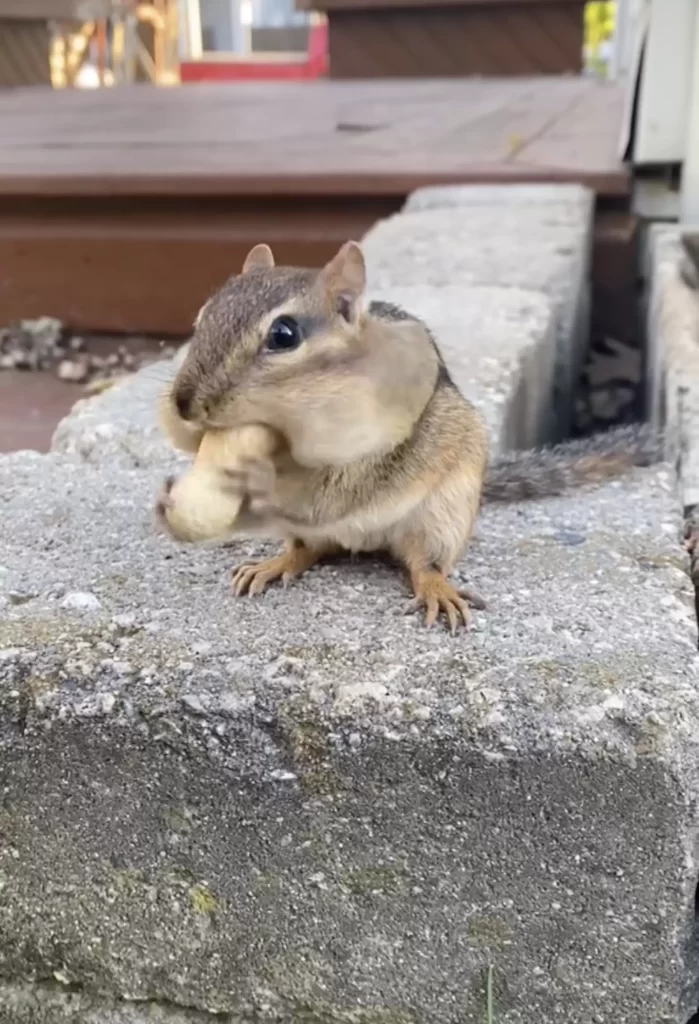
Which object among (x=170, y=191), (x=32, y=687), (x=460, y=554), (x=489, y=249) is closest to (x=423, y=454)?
(x=460, y=554)

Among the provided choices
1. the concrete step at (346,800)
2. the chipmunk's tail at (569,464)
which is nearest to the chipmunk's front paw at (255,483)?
the concrete step at (346,800)

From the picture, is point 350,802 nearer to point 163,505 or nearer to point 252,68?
point 163,505

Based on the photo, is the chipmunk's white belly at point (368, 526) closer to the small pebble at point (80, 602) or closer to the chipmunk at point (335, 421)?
the chipmunk at point (335, 421)

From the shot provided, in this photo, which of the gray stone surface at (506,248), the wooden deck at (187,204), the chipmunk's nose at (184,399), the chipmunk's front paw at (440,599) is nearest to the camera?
the chipmunk's nose at (184,399)

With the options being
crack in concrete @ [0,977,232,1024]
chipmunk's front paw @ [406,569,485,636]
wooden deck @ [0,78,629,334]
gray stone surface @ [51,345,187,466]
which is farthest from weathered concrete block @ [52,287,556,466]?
wooden deck @ [0,78,629,334]

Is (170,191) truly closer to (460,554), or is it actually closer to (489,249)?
(489,249)

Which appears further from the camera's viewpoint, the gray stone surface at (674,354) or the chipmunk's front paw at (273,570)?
the gray stone surface at (674,354)

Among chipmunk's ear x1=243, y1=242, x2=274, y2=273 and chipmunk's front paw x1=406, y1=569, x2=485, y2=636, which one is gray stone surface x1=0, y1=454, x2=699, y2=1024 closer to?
chipmunk's front paw x1=406, y1=569, x2=485, y2=636
